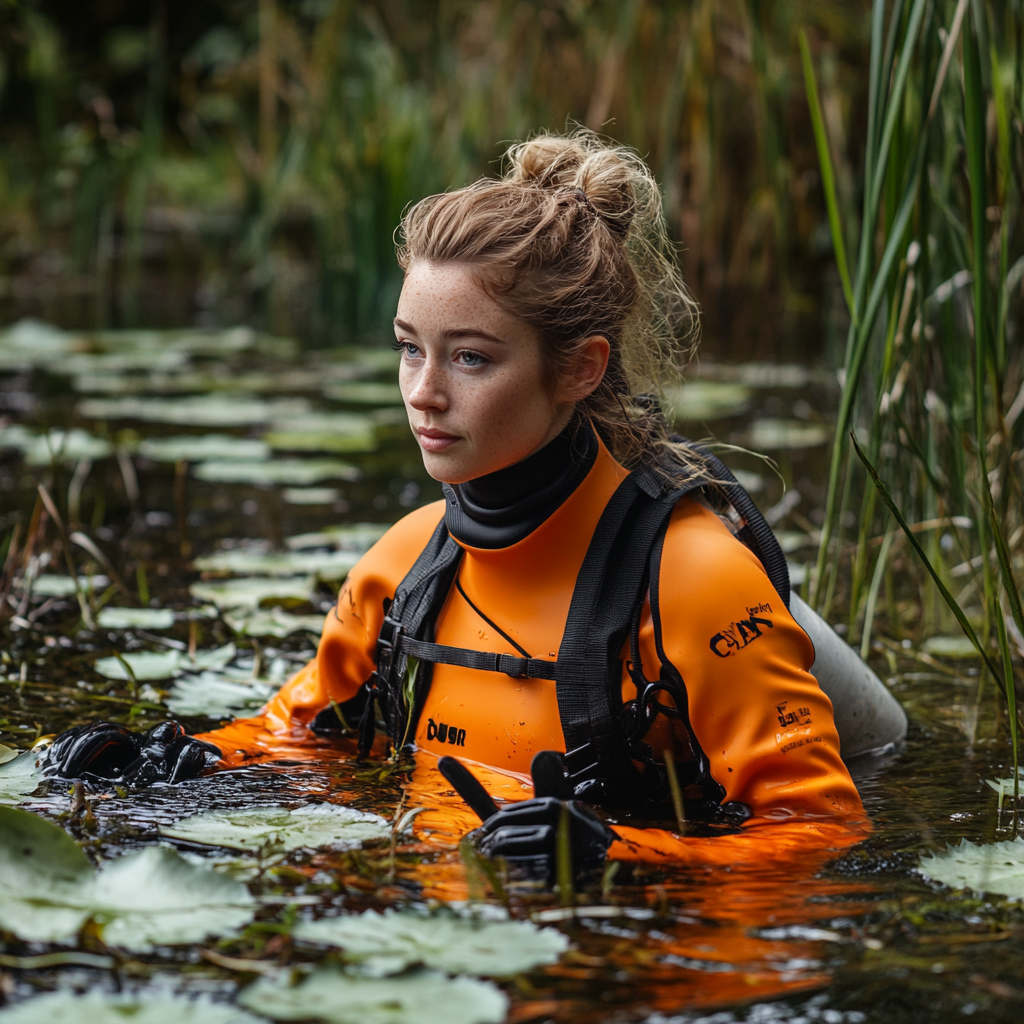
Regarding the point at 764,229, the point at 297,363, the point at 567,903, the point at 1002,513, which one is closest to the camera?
the point at 567,903

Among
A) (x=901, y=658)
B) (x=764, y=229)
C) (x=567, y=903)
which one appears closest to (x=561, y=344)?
(x=567, y=903)

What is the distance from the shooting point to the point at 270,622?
270 cm

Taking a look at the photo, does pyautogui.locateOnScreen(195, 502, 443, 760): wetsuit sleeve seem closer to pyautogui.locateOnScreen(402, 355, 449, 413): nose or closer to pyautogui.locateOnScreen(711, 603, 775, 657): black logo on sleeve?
pyautogui.locateOnScreen(402, 355, 449, 413): nose

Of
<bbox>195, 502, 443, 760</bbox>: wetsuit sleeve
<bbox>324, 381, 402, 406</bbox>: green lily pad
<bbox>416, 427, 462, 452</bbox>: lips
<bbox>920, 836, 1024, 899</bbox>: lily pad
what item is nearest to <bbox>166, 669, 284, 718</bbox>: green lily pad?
<bbox>195, 502, 443, 760</bbox>: wetsuit sleeve

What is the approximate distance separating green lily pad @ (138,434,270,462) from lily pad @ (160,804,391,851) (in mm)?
2522

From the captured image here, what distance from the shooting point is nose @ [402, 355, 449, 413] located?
1.68 metres

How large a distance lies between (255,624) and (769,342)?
4240mm

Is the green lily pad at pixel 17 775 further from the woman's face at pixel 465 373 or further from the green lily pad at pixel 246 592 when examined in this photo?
the green lily pad at pixel 246 592

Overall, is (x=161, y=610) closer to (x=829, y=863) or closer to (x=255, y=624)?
(x=255, y=624)

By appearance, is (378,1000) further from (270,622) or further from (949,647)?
(949,647)

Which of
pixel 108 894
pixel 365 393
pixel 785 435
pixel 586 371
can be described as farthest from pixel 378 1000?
pixel 365 393

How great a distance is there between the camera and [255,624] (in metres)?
2.70

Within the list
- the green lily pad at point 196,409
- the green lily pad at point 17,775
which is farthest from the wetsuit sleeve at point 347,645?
the green lily pad at point 196,409

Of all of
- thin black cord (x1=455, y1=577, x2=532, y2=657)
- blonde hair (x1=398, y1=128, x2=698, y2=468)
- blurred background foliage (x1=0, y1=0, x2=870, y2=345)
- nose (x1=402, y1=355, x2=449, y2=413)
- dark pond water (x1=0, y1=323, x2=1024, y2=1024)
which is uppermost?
blurred background foliage (x1=0, y1=0, x2=870, y2=345)
